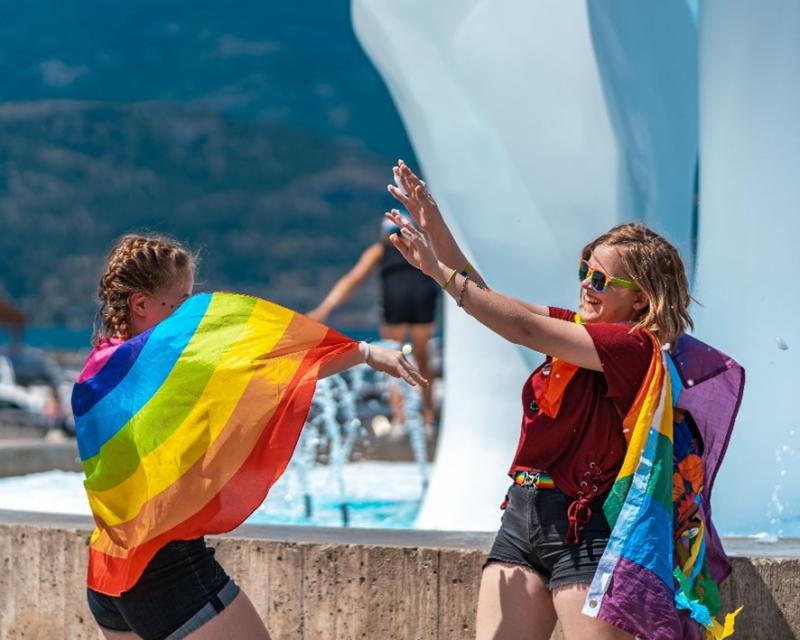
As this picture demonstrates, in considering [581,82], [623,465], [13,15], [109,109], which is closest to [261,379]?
[623,465]

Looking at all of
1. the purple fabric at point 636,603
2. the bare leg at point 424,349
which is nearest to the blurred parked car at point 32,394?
the bare leg at point 424,349

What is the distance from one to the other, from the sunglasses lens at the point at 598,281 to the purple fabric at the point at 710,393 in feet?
0.63

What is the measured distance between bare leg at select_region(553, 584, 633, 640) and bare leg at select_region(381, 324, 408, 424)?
6.39m

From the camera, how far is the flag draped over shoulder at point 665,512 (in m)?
2.40

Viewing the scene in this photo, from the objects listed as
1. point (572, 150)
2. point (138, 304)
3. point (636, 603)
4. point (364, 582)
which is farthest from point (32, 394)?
point (636, 603)

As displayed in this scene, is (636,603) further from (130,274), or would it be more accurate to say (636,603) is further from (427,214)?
(130,274)

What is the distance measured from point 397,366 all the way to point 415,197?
13.0 inches

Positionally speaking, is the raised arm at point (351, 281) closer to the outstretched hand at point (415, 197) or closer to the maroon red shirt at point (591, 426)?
the outstretched hand at point (415, 197)

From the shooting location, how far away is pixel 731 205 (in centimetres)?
472

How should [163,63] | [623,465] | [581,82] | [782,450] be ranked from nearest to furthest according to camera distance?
1. [623,465]
2. [782,450]
3. [581,82]
4. [163,63]

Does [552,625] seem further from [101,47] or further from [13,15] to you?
[101,47]

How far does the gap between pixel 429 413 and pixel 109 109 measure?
37.1 meters

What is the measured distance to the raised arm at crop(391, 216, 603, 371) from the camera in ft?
7.95

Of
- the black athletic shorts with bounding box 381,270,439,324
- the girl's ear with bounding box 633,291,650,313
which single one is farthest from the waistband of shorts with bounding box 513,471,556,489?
the black athletic shorts with bounding box 381,270,439,324
